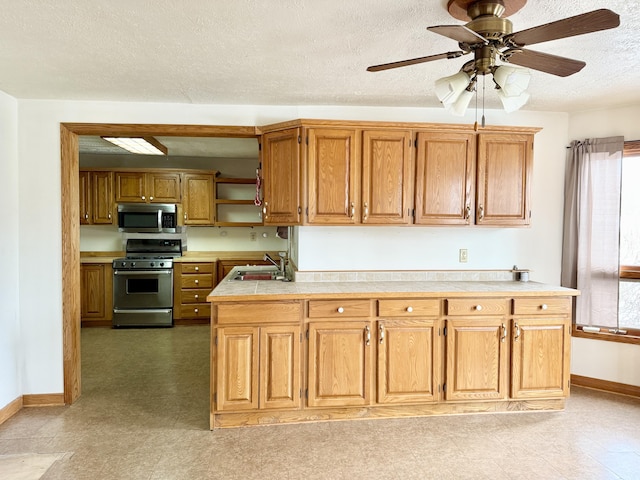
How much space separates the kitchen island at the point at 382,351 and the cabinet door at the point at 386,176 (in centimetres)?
57

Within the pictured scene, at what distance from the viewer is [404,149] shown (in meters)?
2.83

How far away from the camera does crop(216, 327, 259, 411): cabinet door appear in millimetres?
2492

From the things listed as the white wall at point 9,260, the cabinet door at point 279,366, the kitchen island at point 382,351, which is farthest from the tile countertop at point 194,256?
the cabinet door at point 279,366

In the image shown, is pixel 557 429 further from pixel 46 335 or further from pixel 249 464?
pixel 46 335

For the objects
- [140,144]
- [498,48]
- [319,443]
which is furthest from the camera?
[140,144]

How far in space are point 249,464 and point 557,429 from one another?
79.5 inches

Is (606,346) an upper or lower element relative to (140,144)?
lower

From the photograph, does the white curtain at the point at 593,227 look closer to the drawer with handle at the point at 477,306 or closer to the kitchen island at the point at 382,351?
the kitchen island at the point at 382,351

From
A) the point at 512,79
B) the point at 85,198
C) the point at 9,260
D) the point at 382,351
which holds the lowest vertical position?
the point at 382,351

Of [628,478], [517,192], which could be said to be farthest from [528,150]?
[628,478]

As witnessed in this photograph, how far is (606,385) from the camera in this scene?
314 cm

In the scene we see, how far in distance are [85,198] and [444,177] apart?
4606mm

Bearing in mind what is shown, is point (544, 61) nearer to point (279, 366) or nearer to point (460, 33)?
point (460, 33)

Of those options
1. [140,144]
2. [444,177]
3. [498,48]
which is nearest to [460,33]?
[498,48]
